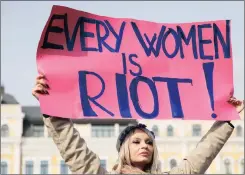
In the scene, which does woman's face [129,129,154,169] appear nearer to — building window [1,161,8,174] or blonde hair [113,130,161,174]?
blonde hair [113,130,161,174]

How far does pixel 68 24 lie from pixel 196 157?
902 millimetres

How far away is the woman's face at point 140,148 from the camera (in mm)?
2818

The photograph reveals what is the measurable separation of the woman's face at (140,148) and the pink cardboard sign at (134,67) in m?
0.16

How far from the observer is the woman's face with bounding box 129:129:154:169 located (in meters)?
2.82

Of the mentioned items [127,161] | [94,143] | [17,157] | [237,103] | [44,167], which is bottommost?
[44,167]

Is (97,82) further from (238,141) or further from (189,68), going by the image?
(238,141)

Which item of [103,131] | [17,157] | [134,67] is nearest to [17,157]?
[17,157]

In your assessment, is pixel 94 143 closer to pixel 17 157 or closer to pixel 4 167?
pixel 17 157

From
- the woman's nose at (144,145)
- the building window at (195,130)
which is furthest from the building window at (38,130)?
the woman's nose at (144,145)

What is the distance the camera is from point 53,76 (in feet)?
9.89

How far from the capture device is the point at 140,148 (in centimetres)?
284

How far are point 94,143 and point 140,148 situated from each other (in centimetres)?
2466

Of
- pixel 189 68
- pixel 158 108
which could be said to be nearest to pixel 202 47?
pixel 189 68

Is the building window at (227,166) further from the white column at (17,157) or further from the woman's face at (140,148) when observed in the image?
the woman's face at (140,148)
